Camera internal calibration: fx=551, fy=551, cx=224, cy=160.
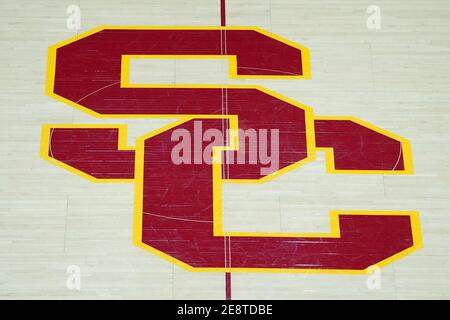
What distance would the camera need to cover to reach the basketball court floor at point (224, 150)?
257 cm

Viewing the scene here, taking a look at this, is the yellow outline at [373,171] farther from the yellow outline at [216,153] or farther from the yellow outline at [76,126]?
the yellow outline at [76,126]

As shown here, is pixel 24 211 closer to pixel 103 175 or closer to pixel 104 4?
pixel 103 175

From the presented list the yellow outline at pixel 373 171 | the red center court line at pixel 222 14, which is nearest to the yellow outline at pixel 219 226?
the yellow outline at pixel 373 171

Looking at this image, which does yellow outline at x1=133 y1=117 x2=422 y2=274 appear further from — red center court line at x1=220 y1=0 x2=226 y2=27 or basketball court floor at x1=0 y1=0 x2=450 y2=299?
red center court line at x1=220 y1=0 x2=226 y2=27

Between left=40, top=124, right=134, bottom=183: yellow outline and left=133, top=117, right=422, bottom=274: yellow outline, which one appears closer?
left=133, top=117, right=422, bottom=274: yellow outline

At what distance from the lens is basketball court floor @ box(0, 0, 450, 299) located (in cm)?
257

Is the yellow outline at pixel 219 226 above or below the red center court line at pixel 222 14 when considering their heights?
below

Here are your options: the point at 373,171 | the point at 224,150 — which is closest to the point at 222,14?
the point at 224,150

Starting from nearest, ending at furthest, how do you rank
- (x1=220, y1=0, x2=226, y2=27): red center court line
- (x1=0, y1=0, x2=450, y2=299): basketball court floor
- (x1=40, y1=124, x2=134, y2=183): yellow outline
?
(x1=0, y1=0, x2=450, y2=299): basketball court floor
(x1=40, y1=124, x2=134, y2=183): yellow outline
(x1=220, y1=0, x2=226, y2=27): red center court line

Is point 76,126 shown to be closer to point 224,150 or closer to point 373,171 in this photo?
point 224,150

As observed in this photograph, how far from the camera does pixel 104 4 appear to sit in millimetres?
3059

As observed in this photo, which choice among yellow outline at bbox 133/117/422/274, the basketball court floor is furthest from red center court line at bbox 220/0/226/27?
yellow outline at bbox 133/117/422/274

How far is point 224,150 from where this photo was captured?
277 cm

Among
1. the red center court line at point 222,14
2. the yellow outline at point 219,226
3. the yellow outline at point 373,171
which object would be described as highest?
the red center court line at point 222,14
